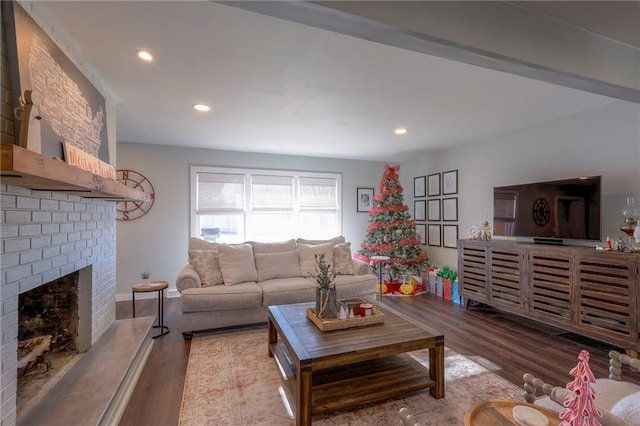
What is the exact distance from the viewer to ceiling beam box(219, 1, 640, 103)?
129 cm

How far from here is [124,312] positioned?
150 inches

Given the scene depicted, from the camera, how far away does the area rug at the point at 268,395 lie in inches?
73.2

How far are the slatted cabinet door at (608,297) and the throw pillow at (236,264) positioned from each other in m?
3.33

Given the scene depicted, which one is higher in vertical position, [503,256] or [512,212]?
[512,212]

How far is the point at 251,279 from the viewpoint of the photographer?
3590mm

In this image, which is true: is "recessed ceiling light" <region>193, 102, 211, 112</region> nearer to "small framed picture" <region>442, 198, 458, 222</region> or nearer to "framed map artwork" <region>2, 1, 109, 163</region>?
"framed map artwork" <region>2, 1, 109, 163</region>

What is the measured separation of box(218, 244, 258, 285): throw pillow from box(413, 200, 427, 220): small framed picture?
3.32 metres

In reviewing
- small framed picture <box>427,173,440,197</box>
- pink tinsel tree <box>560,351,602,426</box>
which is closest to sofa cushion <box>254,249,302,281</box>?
small framed picture <box>427,173,440,197</box>

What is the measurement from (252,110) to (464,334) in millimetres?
3225

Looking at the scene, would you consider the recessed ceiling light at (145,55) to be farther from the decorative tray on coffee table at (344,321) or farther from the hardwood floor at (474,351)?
the hardwood floor at (474,351)

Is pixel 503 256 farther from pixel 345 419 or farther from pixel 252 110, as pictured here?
pixel 252 110

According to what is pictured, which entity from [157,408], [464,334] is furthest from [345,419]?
[464,334]

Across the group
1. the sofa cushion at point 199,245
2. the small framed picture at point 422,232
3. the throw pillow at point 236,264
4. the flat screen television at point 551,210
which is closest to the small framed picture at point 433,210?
the small framed picture at point 422,232

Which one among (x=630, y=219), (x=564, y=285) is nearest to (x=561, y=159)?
(x=630, y=219)
